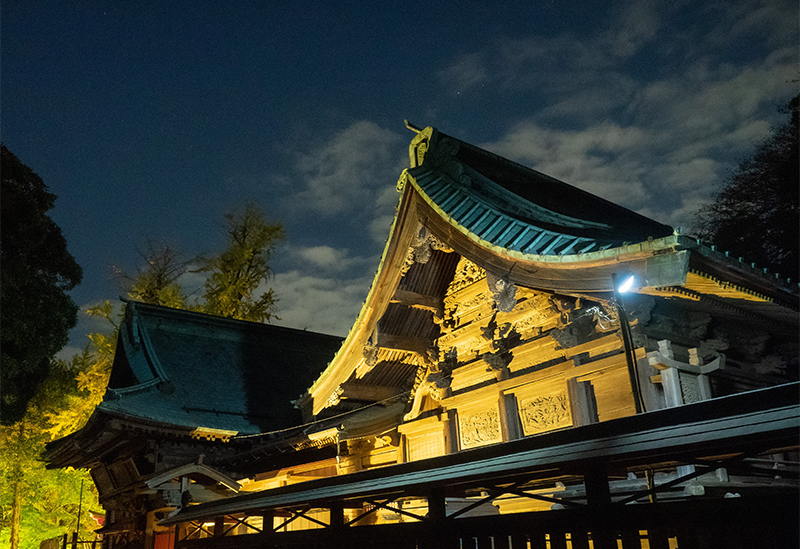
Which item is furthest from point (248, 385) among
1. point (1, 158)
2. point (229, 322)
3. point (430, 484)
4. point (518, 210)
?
point (430, 484)

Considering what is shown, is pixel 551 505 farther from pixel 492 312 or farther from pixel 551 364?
pixel 492 312

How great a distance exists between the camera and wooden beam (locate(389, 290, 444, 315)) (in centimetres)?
823

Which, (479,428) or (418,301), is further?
(418,301)

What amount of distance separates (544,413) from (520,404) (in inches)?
17.3

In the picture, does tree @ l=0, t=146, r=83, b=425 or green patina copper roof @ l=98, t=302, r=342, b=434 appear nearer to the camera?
green patina copper roof @ l=98, t=302, r=342, b=434

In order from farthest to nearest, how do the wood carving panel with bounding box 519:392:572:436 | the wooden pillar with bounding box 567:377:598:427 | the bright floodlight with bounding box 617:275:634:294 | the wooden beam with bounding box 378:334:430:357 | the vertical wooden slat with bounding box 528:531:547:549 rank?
the wooden beam with bounding box 378:334:430:357 → the wood carving panel with bounding box 519:392:572:436 → the wooden pillar with bounding box 567:377:598:427 → the bright floodlight with bounding box 617:275:634:294 → the vertical wooden slat with bounding box 528:531:547:549

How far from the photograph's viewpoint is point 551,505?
6.62 meters

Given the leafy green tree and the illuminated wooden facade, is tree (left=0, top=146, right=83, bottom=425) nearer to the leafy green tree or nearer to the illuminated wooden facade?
the leafy green tree

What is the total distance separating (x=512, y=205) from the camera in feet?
26.2

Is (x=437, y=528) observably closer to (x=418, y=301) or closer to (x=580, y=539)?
(x=580, y=539)

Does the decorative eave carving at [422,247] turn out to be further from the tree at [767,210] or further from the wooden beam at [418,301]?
the tree at [767,210]

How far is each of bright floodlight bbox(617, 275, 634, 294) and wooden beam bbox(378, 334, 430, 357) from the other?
402cm

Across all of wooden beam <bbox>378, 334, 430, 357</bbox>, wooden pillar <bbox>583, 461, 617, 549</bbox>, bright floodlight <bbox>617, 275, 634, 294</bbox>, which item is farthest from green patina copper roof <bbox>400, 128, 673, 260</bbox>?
wooden beam <bbox>378, 334, 430, 357</bbox>

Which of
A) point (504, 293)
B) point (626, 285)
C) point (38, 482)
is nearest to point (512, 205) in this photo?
point (504, 293)
